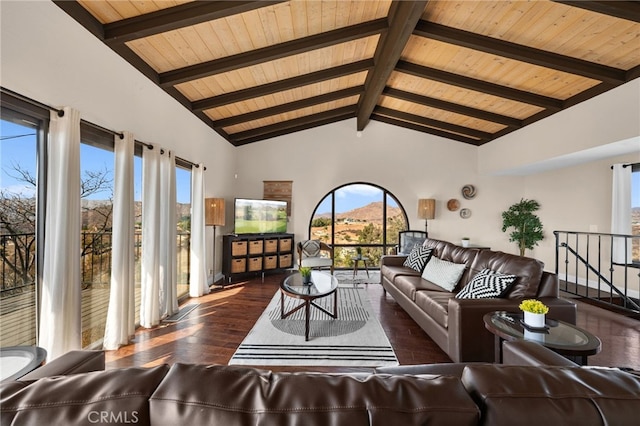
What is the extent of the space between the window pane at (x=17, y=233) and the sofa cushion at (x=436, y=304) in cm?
333

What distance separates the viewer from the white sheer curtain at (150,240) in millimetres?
3072

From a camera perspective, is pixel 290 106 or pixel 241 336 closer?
pixel 241 336

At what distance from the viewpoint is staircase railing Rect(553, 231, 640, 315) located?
12.8ft

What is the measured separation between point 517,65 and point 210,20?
371 cm

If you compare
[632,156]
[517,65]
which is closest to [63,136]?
[517,65]

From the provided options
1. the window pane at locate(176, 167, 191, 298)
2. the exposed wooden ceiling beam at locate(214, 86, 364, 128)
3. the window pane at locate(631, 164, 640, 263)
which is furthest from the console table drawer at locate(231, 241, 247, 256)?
the window pane at locate(631, 164, 640, 263)

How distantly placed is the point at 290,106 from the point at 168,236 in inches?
118

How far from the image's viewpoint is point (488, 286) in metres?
2.49

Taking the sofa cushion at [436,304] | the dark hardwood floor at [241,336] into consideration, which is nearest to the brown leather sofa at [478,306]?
the sofa cushion at [436,304]

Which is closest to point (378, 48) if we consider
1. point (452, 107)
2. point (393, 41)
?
point (393, 41)

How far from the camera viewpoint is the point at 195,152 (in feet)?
14.0

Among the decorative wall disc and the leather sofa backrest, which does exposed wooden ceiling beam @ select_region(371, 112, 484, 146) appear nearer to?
the decorative wall disc

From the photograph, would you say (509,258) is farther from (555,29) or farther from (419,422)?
(419,422)

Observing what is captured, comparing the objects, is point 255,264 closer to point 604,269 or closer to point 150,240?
point 150,240
